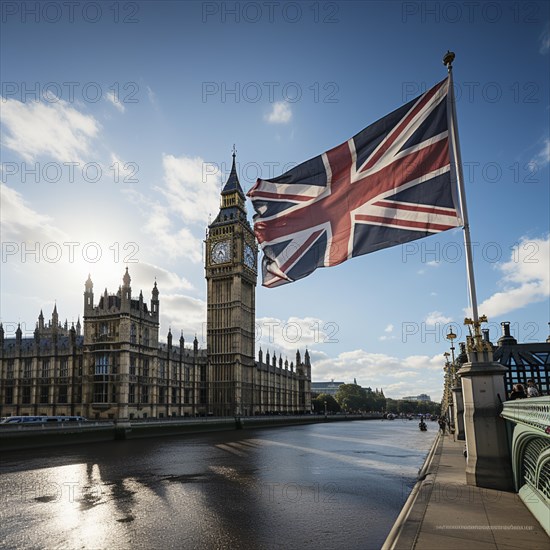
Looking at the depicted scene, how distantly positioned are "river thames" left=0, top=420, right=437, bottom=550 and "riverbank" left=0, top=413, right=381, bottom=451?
10.8 meters

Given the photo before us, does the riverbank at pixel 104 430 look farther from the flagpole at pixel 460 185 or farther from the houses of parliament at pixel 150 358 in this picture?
the flagpole at pixel 460 185

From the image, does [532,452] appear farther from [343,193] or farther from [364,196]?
[343,193]

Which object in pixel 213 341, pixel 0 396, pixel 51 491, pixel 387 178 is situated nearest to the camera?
pixel 387 178

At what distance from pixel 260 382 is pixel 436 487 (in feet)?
315

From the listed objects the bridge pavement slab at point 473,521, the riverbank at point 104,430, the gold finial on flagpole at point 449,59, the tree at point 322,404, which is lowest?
the tree at point 322,404

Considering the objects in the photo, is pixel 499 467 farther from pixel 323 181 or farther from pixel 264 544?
pixel 323 181

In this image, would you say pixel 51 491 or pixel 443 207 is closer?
pixel 443 207

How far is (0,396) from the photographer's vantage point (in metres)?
77.1

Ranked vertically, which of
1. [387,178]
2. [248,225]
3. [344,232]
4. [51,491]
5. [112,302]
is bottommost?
[51,491]

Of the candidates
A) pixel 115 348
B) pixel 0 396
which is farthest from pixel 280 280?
pixel 0 396

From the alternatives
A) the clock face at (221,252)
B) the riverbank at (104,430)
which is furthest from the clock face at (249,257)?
the riverbank at (104,430)

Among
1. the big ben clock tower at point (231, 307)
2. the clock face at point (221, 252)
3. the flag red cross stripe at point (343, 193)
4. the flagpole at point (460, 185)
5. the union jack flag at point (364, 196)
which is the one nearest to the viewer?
the flagpole at point (460, 185)

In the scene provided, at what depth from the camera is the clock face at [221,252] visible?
100 meters

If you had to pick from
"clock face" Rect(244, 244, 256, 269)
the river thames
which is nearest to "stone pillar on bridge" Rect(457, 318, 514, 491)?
the river thames
